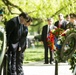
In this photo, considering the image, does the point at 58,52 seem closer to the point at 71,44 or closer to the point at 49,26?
the point at 71,44

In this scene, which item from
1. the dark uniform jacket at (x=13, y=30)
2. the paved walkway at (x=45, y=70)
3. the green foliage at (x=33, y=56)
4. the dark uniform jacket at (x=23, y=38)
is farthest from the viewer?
the green foliage at (x=33, y=56)

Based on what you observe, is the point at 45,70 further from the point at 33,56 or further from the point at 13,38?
the point at 33,56

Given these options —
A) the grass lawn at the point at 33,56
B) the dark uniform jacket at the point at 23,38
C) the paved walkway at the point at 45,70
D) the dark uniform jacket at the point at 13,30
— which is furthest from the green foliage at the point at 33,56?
the dark uniform jacket at the point at 13,30

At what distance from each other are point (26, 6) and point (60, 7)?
85.1 inches

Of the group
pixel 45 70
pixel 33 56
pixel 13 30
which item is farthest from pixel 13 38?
pixel 33 56

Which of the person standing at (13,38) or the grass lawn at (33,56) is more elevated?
the person standing at (13,38)

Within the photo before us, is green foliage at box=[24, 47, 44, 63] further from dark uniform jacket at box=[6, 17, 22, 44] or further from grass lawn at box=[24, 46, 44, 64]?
dark uniform jacket at box=[6, 17, 22, 44]

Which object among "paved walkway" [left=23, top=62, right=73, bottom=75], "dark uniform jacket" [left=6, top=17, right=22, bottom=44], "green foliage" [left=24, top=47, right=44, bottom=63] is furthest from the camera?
"green foliage" [left=24, top=47, right=44, bottom=63]

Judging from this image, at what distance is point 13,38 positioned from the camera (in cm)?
1111

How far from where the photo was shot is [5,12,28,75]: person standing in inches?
429

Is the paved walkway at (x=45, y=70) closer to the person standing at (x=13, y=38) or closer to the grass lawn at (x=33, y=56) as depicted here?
the person standing at (x=13, y=38)

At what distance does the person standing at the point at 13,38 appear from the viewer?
35.7ft

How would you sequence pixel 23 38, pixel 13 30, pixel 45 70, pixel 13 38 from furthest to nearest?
pixel 45 70
pixel 23 38
pixel 13 38
pixel 13 30

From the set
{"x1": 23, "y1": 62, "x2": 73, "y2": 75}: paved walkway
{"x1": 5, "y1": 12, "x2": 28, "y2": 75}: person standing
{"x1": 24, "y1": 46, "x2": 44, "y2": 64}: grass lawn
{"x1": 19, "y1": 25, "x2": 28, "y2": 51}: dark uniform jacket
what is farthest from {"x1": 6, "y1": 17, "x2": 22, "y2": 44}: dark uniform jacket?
{"x1": 24, "y1": 46, "x2": 44, "y2": 64}: grass lawn
